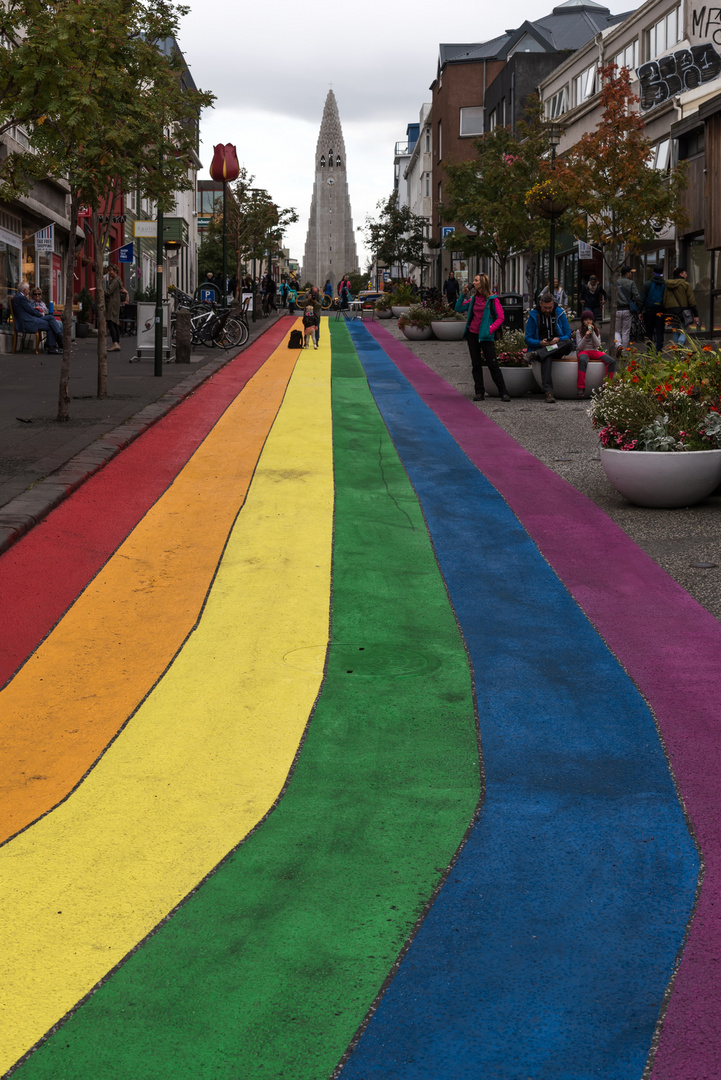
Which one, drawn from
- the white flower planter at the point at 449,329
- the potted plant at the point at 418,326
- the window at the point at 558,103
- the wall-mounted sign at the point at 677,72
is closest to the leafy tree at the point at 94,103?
the white flower planter at the point at 449,329

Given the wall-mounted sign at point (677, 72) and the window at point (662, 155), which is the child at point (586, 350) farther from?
the wall-mounted sign at point (677, 72)

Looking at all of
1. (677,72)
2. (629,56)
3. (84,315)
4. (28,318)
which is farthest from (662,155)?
(28,318)

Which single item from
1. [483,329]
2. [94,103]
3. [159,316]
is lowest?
[483,329]

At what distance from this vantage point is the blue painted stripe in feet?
10.6

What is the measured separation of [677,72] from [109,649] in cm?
3041

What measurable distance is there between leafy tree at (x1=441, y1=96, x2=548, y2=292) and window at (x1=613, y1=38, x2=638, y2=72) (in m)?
2.89

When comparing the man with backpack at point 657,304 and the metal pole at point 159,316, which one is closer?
the metal pole at point 159,316

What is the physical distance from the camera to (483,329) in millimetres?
17906

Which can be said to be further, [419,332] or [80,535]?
[419,332]

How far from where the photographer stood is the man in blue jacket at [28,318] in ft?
89.5

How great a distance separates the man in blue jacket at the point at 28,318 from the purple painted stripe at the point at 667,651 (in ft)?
53.7

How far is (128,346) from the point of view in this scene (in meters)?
31.5

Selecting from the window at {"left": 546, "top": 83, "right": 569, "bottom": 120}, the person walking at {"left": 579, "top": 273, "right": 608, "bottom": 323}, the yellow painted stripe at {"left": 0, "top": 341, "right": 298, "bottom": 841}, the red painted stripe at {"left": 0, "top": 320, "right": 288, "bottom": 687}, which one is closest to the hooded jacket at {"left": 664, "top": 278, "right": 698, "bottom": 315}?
the person walking at {"left": 579, "top": 273, "right": 608, "bottom": 323}

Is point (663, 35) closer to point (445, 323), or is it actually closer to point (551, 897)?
point (445, 323)
